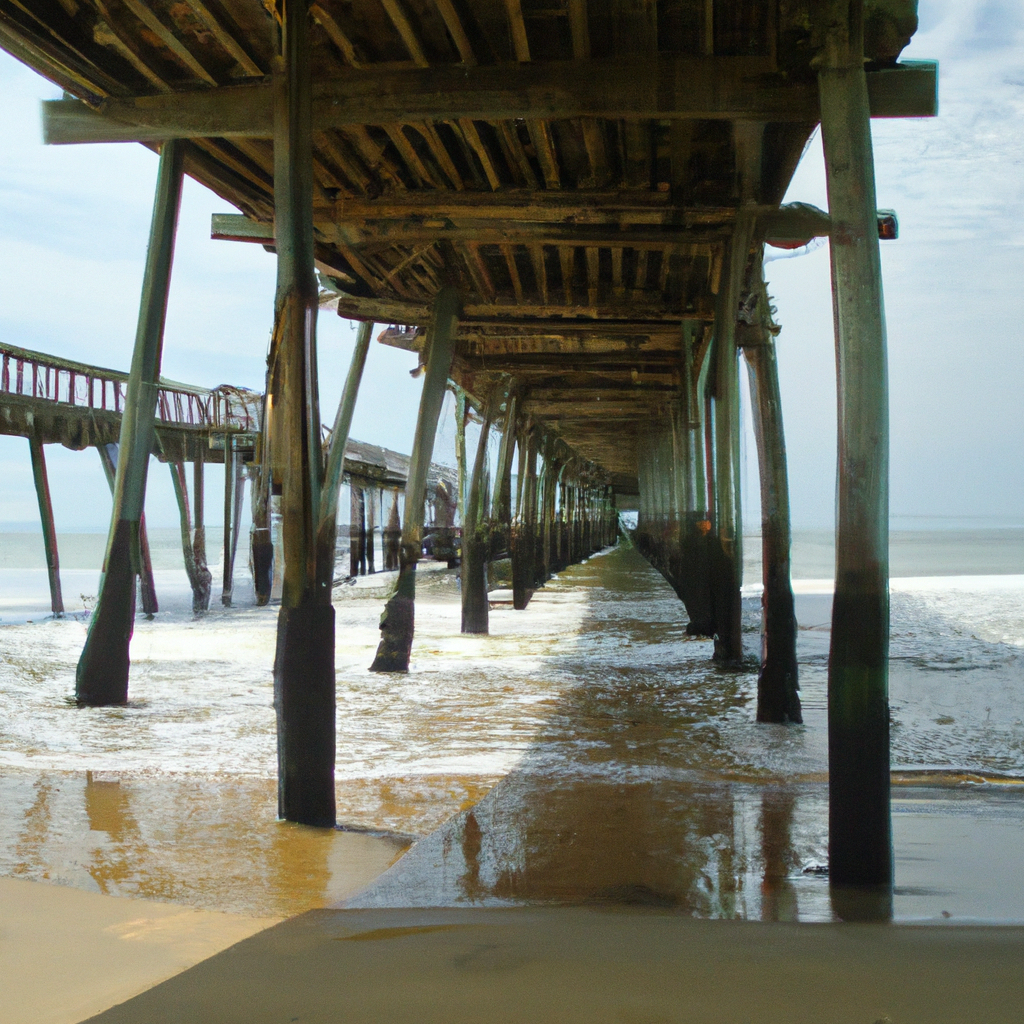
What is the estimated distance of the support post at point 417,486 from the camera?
7.25 metres

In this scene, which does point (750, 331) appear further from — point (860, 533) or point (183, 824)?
point (183, 824)

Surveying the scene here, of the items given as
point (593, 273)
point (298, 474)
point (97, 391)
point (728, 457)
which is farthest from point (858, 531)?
point (97, 391)

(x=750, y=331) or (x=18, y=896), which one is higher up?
(x=750, y=331)

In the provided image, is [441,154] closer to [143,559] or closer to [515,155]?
[515,155]

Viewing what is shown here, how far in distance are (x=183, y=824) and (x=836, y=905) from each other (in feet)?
6.99

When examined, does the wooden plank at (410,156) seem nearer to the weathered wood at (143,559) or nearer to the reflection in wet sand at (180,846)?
the reflection in wet sand at (180,846)

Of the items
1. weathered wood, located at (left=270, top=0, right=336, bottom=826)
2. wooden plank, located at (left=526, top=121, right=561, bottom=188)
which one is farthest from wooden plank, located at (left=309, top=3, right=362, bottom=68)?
wooden plank, located at (left=526, top=121, right=561, bottom=188)

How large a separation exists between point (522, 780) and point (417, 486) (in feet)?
12.4

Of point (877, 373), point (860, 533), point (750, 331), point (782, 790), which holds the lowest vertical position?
point (782, 790)

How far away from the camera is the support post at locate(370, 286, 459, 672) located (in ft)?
23.8

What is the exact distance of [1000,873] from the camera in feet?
9.17

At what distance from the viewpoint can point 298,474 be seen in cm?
344

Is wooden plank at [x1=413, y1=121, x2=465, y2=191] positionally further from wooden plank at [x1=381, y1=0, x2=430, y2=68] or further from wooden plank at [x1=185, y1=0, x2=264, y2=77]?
wooden plank at [x1=185, y1=0, x2=264, y2=77]

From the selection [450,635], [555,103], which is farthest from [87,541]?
[555,103]
